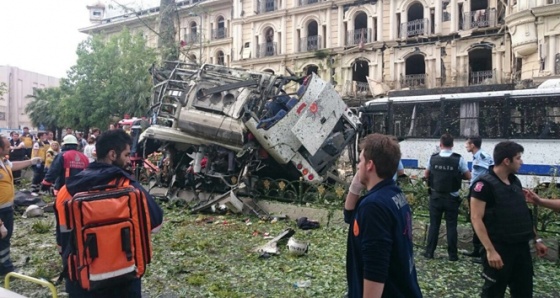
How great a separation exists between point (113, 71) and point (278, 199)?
22.5m

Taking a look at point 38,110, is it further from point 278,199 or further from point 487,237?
point 487,237

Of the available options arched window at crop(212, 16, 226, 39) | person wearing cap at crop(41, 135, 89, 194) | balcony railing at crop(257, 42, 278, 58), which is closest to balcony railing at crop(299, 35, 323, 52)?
balcony railing at crop(257, 42, 278, 58)

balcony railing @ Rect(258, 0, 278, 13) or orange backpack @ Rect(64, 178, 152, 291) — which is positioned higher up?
balcony railing @ Rect(258, 0, 278, 13)

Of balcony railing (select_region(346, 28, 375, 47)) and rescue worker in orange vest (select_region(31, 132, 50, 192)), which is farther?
balcony railing (select_region(346, 28, 375, 47))

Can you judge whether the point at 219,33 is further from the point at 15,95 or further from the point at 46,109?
the point at 15,95

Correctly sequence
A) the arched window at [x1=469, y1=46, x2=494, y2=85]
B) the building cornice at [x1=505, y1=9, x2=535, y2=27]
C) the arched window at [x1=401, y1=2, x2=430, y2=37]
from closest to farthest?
the building cornice at [x1=505, y1=9, x2=535, y2=27] → the arched window at [x1=469, y1=46, x2=494, y2=85] → the arched window at [x1=401, y1=2, x2=430, y2=37]

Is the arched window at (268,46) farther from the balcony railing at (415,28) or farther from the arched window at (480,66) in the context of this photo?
the arched window at (480,66)

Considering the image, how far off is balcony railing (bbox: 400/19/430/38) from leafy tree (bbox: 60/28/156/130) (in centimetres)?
1619

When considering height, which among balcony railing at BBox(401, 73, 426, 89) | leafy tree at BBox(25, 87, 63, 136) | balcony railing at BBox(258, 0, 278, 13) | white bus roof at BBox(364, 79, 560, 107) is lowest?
white bus roof at BBox(364, 79, 560, 107)

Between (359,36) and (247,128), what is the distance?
74.3ft

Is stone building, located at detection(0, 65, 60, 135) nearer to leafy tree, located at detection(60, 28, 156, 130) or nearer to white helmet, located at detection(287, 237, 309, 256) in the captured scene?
leafy tree, located at detection(60, 28, 156, 130)

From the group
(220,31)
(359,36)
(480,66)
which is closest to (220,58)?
(220,31)

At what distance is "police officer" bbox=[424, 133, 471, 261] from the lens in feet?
20.4

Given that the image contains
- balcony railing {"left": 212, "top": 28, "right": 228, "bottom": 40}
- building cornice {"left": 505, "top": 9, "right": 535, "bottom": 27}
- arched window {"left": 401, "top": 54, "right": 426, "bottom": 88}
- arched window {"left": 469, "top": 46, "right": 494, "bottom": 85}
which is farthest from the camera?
balcony railing {"left": 212, "top": 28, "right": 228, "bottom": 40}
